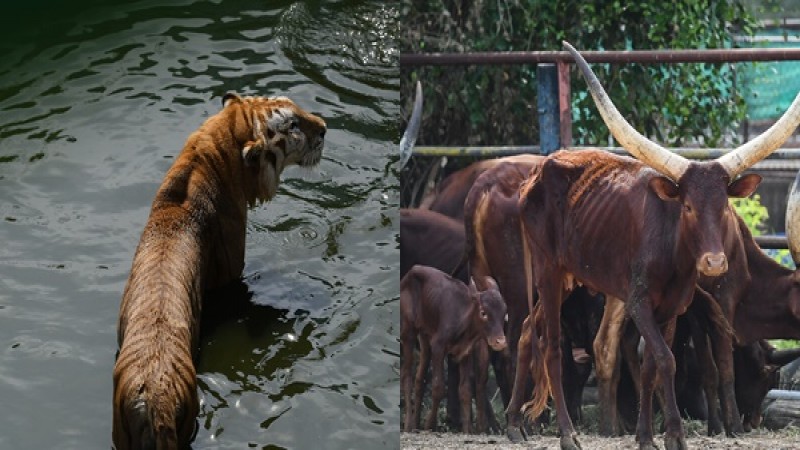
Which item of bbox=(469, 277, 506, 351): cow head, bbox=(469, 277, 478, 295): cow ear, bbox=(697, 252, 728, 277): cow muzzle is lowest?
bbox=(469, 277, 506, 351): cow head

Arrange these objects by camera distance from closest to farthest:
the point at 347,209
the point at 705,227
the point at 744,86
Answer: the point at 705,227 → the point at 744,86 → the point at 347,209

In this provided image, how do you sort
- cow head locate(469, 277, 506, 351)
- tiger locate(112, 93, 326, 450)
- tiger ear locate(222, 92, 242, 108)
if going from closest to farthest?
1. tiger locate(112, 93, 326, 450)
2. cow head locate(469, 277, 506, 351)
3. tiger ear locate(222, 92, 242, 108)

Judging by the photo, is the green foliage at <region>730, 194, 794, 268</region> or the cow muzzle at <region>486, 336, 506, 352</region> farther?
the cow muzzle at <region>486, 336, 506, 352</region>

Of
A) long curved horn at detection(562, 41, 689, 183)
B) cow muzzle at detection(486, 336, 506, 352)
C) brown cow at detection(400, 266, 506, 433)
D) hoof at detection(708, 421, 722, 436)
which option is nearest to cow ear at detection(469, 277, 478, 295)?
brown cow at detection(400, 266, 506, 433)

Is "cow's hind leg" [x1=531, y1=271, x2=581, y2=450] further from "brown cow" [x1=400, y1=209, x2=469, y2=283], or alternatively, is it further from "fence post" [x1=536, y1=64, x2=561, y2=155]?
"fence post" [x1=536, y1=64, x2=561, y2=155]

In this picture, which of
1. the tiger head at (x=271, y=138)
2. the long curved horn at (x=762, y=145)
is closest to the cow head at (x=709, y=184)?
the long curved horn at (x=762, y=145)

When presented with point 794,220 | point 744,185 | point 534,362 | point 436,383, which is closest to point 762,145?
point 744,185

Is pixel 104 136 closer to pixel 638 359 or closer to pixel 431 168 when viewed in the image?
pixel 431 168

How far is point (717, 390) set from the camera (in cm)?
667

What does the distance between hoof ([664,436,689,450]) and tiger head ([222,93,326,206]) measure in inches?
73.5

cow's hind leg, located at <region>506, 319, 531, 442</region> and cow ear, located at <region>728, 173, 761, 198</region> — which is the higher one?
cow ear, located at <region>728, 173, 761, 198</region>

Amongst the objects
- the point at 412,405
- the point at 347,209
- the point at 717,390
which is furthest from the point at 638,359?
the point at 347,209

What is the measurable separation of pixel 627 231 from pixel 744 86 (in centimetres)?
80

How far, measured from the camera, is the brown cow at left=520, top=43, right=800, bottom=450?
646cm
